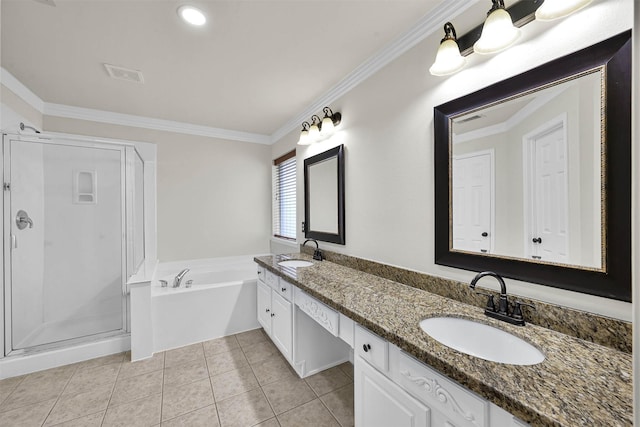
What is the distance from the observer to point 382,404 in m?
1.07

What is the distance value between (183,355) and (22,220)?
73.6 inches

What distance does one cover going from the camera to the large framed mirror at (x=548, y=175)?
2.86ft

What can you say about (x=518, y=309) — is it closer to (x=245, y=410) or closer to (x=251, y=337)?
(x=245, y=410)

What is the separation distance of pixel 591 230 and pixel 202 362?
268 centimetres

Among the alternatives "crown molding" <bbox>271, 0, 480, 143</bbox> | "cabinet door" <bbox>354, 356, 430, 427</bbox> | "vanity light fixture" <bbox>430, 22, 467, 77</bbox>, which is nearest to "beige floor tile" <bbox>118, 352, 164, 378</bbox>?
"cabinet door" <bbox>354, 356, 430, 427</bbox>

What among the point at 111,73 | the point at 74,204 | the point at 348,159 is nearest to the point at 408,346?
the point at 348,159

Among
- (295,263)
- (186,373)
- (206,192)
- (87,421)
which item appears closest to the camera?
(87,421)

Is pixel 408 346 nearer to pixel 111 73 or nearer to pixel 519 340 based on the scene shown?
pixel 519 340

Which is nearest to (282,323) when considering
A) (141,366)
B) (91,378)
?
(141,366)

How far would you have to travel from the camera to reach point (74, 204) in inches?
102

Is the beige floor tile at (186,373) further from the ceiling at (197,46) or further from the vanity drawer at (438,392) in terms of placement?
the ceiling at (197,46)

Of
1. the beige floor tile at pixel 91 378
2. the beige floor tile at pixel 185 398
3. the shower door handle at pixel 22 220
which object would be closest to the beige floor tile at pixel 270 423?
the beige floor tile at pixel 185 398

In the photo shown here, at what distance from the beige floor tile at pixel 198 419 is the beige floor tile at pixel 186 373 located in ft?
1.24

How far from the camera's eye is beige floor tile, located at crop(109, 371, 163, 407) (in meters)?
1.80
